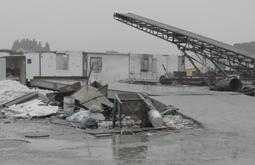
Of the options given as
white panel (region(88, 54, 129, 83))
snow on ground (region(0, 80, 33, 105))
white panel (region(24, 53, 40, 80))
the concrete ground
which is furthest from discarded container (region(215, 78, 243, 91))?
white panel (region(24, 53, 40, 80))

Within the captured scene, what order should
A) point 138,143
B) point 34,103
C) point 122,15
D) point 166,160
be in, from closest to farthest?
point 166,160 < point 138,143 < point 34,103 < point 122,15

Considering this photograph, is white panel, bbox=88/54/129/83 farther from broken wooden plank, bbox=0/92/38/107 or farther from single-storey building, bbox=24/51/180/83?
broken wooden plank, bbox=0/92/38/107

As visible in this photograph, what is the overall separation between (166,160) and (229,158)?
151 centimetres

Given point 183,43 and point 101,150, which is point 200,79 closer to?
point 183,43

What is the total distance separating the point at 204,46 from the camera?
30.3 meters

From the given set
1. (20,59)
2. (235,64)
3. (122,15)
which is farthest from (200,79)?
(20,59)

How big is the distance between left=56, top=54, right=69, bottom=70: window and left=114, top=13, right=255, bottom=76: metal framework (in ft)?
35.9

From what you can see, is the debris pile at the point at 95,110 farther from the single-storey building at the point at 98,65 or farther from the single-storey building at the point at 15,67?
the single-storey building at the point at 98,65

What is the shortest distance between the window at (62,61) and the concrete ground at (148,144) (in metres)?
24.4

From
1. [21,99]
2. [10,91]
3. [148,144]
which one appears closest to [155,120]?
[148,144]

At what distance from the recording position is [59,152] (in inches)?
481

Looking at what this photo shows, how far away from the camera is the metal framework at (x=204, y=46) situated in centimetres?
2925

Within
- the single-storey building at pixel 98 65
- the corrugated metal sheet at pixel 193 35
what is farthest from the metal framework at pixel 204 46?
the single-storey building at pixel 98 65

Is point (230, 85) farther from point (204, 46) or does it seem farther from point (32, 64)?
point (32, 64)
